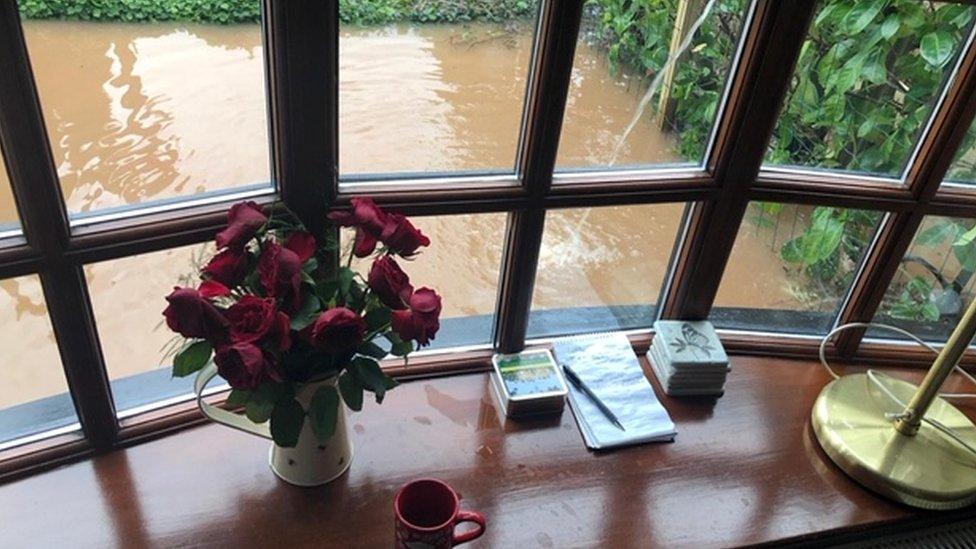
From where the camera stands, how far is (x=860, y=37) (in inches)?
51.1

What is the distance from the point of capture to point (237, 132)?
44.5 inches

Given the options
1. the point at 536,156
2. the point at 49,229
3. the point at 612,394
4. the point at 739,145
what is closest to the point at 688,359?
the point at 612,394

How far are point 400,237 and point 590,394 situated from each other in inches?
23.0

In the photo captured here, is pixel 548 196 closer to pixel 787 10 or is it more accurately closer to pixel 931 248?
pixel 787 10

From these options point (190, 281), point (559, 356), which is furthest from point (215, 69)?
point (559, 356)

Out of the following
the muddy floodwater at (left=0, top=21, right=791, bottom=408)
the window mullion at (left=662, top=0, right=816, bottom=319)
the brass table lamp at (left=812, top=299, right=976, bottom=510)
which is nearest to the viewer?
the muddy floodwater at (left=0, top=21, right=791, bottom=408)

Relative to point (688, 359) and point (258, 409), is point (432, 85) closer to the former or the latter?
point (258, 409)

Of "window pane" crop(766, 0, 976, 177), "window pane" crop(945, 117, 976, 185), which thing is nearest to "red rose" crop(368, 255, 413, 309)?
"window pane" crop(766, 0, 976, 177)

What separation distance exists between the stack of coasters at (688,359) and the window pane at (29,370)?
→ 1.03 m

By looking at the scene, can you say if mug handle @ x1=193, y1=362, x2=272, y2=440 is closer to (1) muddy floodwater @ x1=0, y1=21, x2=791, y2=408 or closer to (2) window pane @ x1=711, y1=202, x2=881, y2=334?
(1) muddy floodwater @ x1=0, y1=21, x2=791, y2=408

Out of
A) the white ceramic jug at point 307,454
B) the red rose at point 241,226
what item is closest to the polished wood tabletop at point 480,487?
the white ceramic jug at point 307,454

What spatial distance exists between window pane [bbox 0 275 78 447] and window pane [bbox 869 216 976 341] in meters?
1.50

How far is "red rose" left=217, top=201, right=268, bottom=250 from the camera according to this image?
1.02 m

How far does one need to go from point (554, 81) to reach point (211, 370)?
669 millimetres
